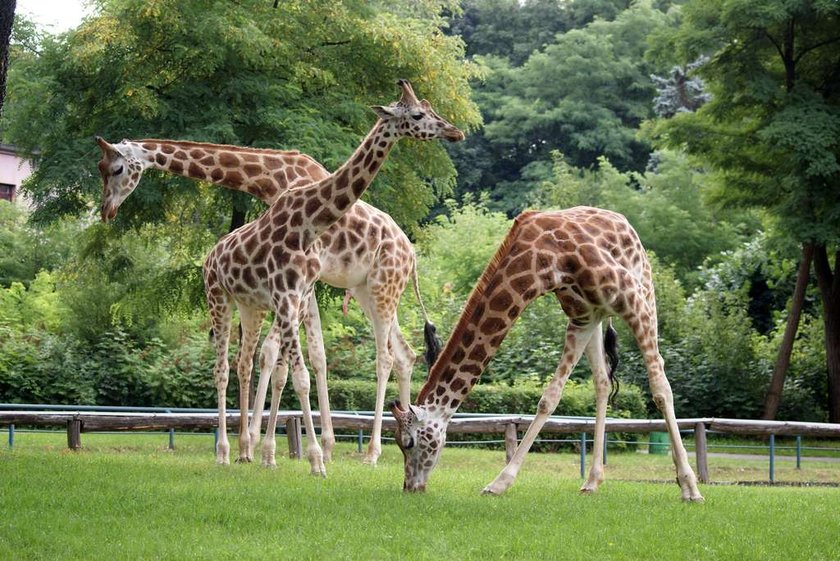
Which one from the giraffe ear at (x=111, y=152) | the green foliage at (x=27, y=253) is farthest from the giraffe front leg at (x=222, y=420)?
the green foliage at (x=27, y=253)

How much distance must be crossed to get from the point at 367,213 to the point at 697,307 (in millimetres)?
18822

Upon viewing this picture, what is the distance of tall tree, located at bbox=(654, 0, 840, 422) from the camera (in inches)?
1001

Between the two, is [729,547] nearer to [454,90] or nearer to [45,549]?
[45,549]

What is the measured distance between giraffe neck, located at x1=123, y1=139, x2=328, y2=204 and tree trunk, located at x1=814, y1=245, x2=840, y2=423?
16672mm

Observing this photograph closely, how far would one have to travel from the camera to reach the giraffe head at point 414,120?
12.2 m

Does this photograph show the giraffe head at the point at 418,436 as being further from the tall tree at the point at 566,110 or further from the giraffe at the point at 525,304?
the tall tree at the point at 566,110

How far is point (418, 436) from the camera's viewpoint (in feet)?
37.5

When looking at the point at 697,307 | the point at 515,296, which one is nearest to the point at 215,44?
the point at 515,296

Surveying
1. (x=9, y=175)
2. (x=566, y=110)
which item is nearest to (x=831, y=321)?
(x=566, y=110)

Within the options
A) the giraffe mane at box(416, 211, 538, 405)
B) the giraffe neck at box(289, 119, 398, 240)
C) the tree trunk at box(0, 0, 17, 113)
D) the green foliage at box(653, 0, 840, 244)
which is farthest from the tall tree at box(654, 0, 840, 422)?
the tree trunk at box(0, 0, 17, 113)

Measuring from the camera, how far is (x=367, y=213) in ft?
48.4

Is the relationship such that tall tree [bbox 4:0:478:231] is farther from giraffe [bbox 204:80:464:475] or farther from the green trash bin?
the green trash bin

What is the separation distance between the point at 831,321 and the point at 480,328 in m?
18.5

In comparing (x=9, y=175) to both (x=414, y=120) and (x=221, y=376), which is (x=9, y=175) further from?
(x=414, y=120)
